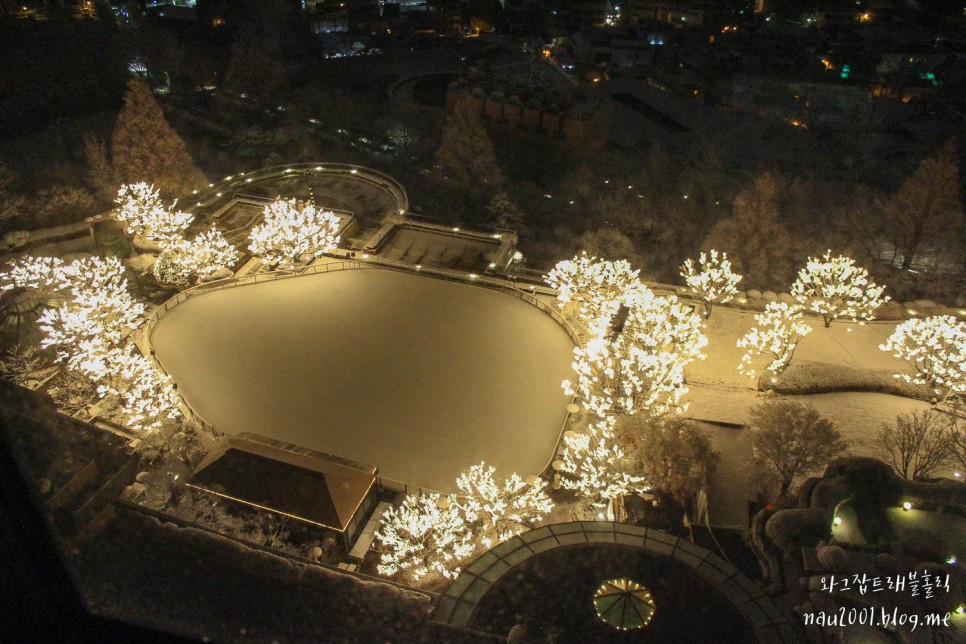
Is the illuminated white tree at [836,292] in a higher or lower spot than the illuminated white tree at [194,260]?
lower

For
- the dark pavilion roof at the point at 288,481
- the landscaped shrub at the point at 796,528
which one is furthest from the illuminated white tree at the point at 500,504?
the landscaped shrub at the point at 796,528

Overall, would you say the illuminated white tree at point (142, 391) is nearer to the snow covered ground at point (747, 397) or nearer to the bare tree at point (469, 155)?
the snow covered ground at point (747, 397)

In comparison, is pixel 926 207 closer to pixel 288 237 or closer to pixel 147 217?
pixel 288 237

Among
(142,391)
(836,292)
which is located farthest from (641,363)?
(142,391)

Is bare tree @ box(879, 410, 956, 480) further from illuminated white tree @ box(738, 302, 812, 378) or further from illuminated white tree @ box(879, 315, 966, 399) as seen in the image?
illuminated white tree @ box(738, 302, 812, 378)

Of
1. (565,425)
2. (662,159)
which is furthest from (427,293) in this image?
(662,159)

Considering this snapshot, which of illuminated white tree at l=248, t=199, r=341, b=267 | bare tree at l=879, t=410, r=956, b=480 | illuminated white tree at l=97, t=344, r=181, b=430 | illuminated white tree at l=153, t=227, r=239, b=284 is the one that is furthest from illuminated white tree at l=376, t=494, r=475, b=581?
illuminated white tree at l=153, t=227, r=239, b=284
